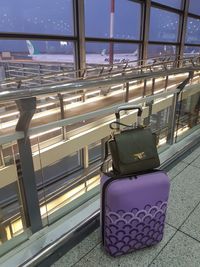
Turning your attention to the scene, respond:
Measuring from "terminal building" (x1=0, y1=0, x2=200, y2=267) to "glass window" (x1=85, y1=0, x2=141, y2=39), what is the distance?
29 mm

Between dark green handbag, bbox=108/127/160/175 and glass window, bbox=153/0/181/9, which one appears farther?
glass window, bbox=153/0/181/9

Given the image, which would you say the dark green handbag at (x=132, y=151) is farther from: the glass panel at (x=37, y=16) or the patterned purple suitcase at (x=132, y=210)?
the glass panel at (x=37, y=16)

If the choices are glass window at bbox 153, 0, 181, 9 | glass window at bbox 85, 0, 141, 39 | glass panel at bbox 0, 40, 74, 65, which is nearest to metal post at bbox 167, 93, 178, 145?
glass panel at bbox 0, 40, 74, 65

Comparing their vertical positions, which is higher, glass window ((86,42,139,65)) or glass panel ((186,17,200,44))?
glass panel ((186,17,200,44))

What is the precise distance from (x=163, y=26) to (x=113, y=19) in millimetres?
2367

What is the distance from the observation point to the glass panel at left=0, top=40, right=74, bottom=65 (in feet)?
11.7

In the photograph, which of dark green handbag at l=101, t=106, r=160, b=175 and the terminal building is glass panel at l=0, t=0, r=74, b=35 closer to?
the terminal building

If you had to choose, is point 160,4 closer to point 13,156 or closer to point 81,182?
point 81,182

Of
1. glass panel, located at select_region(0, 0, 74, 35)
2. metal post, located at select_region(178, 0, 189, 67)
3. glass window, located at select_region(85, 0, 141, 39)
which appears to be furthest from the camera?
metal post, located at select_region(178, 0, 189, 67)

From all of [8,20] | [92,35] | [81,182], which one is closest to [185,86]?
[81,182]

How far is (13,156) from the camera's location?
1034mm

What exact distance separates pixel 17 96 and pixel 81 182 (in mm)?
1117

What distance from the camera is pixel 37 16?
152 inches

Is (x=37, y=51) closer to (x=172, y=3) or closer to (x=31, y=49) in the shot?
(x=31, y=49)
